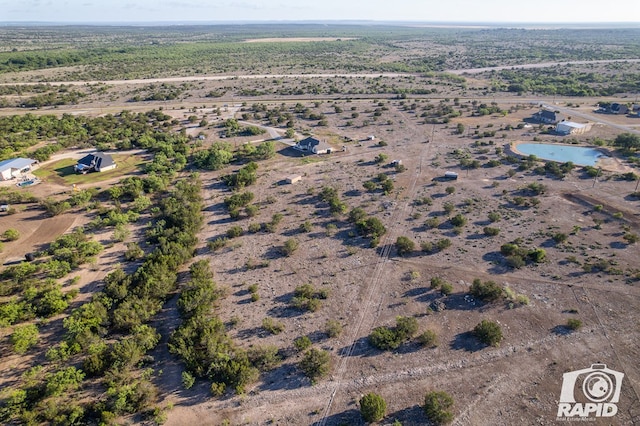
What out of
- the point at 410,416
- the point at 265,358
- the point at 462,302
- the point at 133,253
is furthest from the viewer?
the point at 133,253

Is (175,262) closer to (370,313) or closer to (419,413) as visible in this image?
(370,313)

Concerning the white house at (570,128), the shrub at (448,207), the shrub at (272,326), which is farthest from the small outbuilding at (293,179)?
the white house at (570,128)

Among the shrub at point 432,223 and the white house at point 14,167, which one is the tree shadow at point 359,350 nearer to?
the shrub at point 432,223

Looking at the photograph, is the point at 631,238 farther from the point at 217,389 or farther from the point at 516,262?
the point at 217,389

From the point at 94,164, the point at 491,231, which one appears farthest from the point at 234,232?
the point at 94,164

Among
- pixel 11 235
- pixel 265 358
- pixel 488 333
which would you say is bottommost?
pixel 265 358

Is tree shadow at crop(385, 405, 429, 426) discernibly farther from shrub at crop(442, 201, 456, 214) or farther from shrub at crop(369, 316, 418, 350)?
shrub at crop(442, 201, 456, 214)
